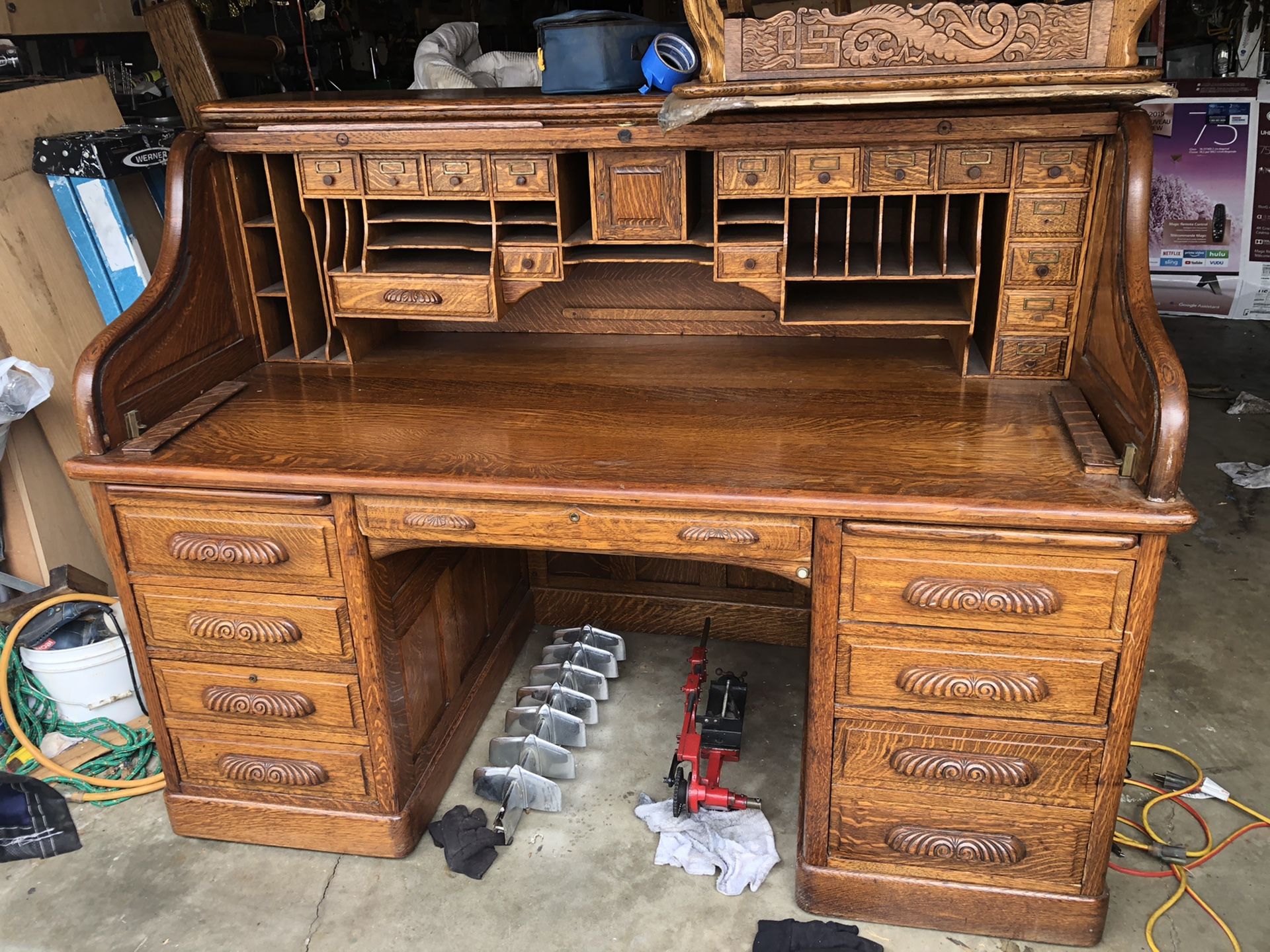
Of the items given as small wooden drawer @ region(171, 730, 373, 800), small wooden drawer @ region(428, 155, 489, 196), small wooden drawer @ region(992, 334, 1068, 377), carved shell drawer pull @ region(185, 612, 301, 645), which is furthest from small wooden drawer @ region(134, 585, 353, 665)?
small wooden drawer @ region(992, 334, 1068, 377)

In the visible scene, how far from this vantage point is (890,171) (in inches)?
79.7

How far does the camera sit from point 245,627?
2094mm

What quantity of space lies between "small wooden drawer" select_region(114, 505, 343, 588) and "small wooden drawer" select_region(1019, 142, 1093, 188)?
1555 millimetres

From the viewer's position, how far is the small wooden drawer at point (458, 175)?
214 centimetres

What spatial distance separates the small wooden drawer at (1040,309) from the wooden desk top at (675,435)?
0.13m

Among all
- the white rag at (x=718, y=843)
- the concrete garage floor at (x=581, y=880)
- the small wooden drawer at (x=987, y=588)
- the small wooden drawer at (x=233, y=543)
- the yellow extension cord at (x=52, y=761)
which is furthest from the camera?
the yellow extension cord at (x=52, y=761)

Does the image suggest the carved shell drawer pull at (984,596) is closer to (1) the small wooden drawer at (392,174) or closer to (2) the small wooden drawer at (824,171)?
(2) the small wooden drawer at (824,171)

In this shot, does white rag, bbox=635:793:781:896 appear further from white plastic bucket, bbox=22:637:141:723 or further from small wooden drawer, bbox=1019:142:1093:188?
small wooden drawer, bbox=1019:142:1093:188

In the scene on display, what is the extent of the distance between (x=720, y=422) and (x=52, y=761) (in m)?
1.91

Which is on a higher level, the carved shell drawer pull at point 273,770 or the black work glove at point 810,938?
the carved shell drawer pull at point 273,770

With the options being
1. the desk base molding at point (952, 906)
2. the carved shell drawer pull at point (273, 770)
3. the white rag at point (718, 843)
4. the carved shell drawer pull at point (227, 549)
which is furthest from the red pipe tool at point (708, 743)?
the carved shell drawer pull at point (227, 549)

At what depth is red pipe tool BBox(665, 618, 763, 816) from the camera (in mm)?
2307

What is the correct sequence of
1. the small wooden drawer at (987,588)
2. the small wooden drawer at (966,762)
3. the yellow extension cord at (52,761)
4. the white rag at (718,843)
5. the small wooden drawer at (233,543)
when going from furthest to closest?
the yellow extension cord at (52,761)
the white rag at (718,843)
the small wooden drawer at (233,543)
the small wooden drawer at (966,762)
the small wooden drawer at (987,588)

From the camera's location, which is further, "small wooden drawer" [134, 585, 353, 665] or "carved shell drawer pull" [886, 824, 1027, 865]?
"small wooden drawer" [134, 585, 353, 665]
